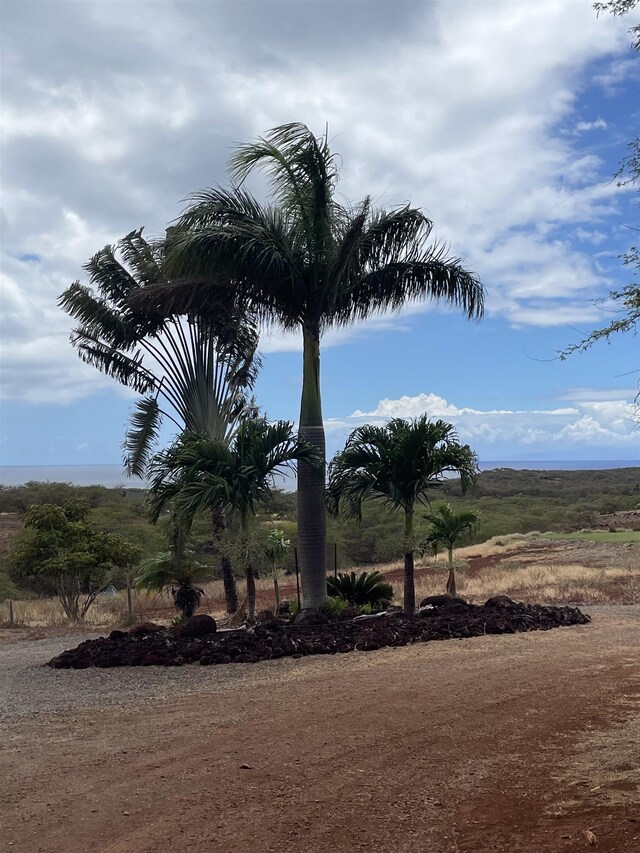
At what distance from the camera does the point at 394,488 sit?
13805mm

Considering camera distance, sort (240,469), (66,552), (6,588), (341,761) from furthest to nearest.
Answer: (6,588) < (66,552) < (240,469) < (341,761)

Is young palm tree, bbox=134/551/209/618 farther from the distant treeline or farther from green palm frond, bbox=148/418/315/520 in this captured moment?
green palm frond, bbox=148/418/315/520

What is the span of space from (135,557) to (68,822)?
17767 millimetres

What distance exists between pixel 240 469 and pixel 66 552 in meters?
9.37

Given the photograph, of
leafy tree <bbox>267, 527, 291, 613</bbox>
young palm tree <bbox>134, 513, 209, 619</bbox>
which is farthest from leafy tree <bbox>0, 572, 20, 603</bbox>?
leafy tree <bbox>267, 527, 291, 613</bbox>

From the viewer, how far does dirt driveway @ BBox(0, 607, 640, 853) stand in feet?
14.1

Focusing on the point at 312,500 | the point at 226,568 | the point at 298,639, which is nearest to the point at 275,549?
the point at 312,500

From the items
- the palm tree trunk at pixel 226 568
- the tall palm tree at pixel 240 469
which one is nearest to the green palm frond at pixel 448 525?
the tall palm tree at pixel 240 469

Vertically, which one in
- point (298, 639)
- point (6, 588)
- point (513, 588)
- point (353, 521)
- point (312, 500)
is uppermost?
point (312, 500)

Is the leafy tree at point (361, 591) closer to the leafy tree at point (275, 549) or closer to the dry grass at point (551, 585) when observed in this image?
the leafy tree at point (275, 549)

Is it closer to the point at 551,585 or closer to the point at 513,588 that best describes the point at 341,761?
the point at 513,588

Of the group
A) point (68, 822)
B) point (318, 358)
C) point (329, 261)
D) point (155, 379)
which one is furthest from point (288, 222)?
point (68, 822)

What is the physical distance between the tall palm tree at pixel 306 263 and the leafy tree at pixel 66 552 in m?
9.07

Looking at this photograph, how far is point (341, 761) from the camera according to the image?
5.44 metres
